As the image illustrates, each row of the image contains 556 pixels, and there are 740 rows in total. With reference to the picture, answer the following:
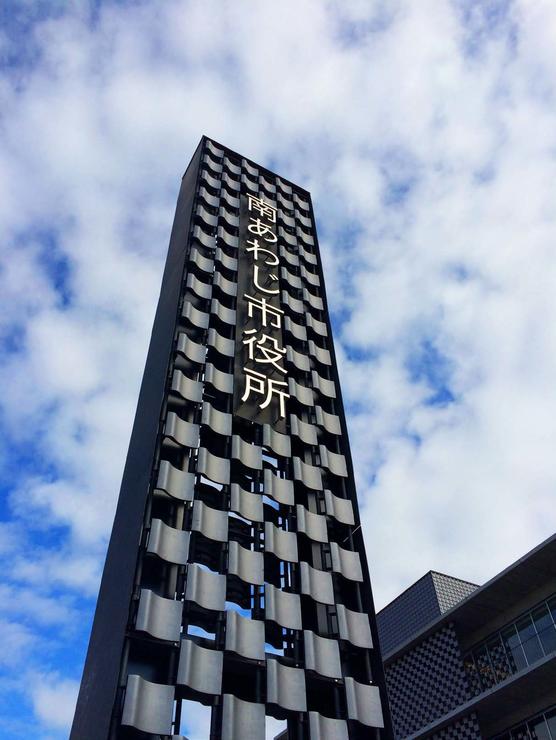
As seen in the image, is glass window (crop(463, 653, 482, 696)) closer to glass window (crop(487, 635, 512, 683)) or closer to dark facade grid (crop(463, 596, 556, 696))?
dark facade grid (crop(463, 596, 556, 696))

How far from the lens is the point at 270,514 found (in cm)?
2945

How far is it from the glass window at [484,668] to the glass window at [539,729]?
2.44 meters

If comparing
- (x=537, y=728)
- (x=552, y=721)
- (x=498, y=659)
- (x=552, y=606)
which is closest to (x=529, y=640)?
(x=552, y=606)

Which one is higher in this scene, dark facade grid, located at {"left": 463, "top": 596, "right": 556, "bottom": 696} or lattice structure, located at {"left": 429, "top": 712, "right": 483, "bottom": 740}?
dark facade grid, located at {"left": 463, "top": 596, "right": 556, "bottom": 696}

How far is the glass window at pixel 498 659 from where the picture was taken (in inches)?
1147

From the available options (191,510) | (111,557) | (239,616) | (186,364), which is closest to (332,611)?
(239,616)

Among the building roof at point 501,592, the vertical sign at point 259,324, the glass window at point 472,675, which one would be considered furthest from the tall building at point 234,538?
the glass window at point 472,675

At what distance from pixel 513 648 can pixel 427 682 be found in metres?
4.42

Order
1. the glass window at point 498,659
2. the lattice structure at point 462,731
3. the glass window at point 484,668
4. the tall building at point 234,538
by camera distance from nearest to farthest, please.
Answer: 1. the tall building at point 234,538
2. the lattice structure at point 462,731
3. the glass window at point 498,659
4. the glass window at point 484,668

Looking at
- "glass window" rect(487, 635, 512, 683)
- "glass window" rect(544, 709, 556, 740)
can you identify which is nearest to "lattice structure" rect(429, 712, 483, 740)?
"glass window" rect(487, 635, 512, 683)

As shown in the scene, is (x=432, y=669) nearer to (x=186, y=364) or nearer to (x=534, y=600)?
(x=534, y=600)

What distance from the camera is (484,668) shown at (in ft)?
99.0

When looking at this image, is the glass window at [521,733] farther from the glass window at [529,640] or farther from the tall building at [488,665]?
the glass window at [529,640]

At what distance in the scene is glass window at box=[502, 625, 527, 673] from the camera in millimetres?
28562
